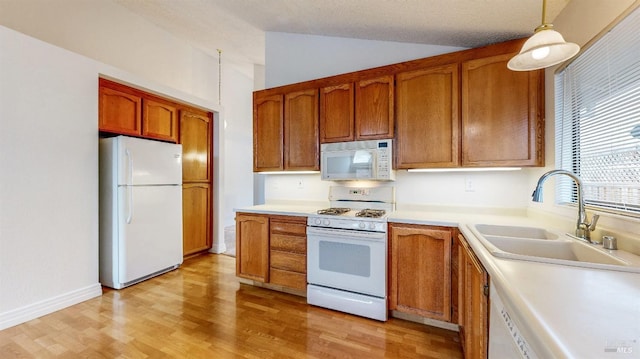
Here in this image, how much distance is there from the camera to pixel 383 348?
191 cm

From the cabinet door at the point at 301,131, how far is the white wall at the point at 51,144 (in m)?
1.83

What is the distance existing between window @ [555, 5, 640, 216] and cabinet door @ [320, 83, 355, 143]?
1.61m

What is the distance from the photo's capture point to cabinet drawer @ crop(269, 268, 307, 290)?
2.62m

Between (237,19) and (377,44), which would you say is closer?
(377,44)

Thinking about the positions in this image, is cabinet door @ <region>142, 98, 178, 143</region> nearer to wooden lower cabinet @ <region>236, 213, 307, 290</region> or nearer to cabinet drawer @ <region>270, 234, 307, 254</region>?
wooden lower cabinet @ <region>236, 213, 307, 290</region>

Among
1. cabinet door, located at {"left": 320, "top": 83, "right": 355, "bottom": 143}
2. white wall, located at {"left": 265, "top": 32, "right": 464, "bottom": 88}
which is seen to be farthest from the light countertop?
white wall, located at {"left": 265, "top": 32, "right": 464, "bottom": 88}

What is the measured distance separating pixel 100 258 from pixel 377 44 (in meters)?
3.88

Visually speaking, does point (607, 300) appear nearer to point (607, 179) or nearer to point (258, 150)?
point (607, 179)

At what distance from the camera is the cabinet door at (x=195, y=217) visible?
3.95m

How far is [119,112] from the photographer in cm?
309

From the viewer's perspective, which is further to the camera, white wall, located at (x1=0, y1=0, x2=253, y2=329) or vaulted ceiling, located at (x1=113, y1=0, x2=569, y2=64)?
white wall, located at (x1=0, y1=0, x2=253, y2=329)

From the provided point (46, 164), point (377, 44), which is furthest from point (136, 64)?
point (377, 44)

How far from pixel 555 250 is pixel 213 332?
7.66 ft

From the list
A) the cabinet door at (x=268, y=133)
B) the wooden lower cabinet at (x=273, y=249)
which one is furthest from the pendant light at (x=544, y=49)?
the cabinet door at (x=268, y=133)
